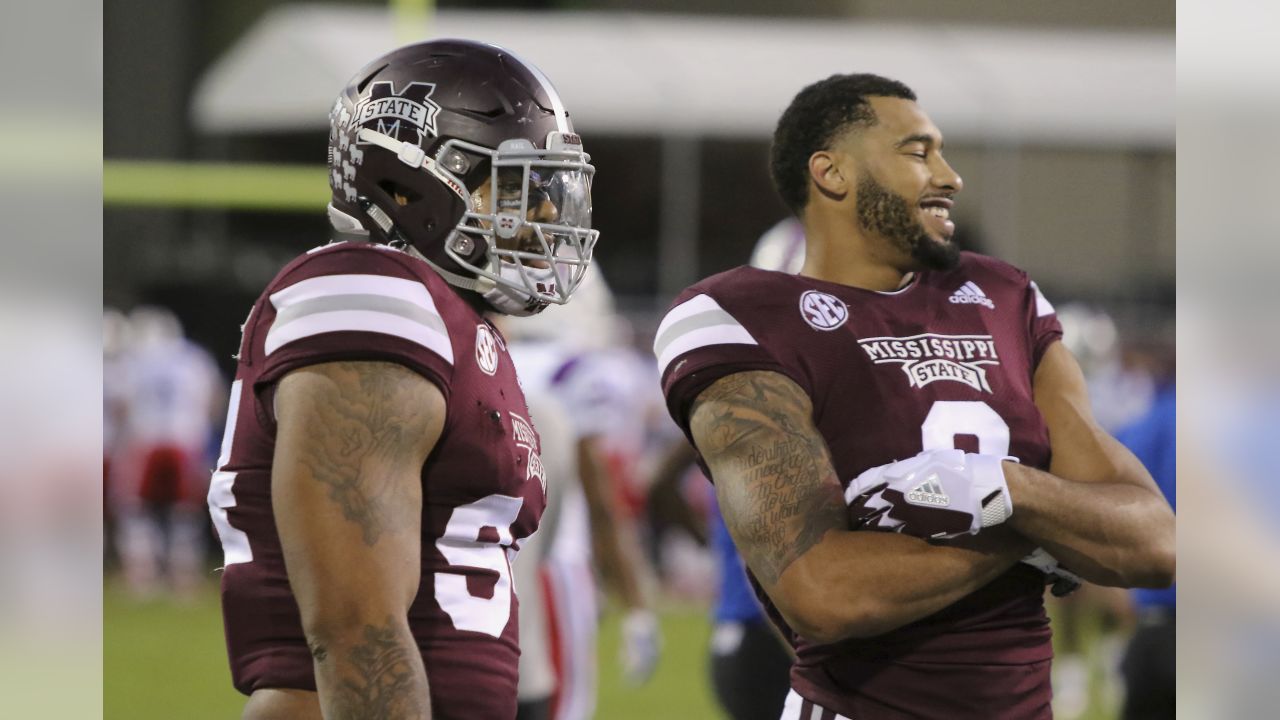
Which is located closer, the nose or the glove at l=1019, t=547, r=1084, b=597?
the glove at l=1019, t=547, r=1084, b=597

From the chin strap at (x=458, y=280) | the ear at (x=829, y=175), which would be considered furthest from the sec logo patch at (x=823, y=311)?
the chin strap at (x=458, y=280)

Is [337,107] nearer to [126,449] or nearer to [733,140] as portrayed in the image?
[126,449]

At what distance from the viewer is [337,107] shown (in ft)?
7.06

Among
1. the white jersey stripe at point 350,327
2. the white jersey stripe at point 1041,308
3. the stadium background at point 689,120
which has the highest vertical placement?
the stadium background at point 689,120

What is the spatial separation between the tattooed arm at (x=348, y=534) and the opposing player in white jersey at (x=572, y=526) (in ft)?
7.65

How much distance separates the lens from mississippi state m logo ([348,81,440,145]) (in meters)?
2.04

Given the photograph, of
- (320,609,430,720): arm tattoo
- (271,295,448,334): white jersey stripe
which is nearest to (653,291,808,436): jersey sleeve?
(271,295,448,334): white jersey stripe

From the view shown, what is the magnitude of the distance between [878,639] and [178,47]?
623 inches

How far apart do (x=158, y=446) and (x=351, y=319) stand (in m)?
12.0

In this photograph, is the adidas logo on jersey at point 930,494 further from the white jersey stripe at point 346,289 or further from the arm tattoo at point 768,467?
the white jersey stripe at point 346,289

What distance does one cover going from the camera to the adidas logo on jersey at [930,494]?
6.88ft

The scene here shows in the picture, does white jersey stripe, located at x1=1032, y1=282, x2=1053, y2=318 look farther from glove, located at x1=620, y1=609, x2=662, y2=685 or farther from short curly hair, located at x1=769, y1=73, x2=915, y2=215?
glove, located at x1=620, y1=609, x2=662, y2=685

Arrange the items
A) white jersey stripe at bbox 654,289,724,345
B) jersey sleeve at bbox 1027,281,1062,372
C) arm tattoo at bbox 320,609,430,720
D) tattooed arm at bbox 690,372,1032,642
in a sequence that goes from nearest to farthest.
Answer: arm tattoo at bbox 320,609,430,720
tattooed arm at bbox 690,372,1032,642
white jersey stripe at bbox 654,289,724,345
jersey sleeve at bbox 1027,281,1062,372
